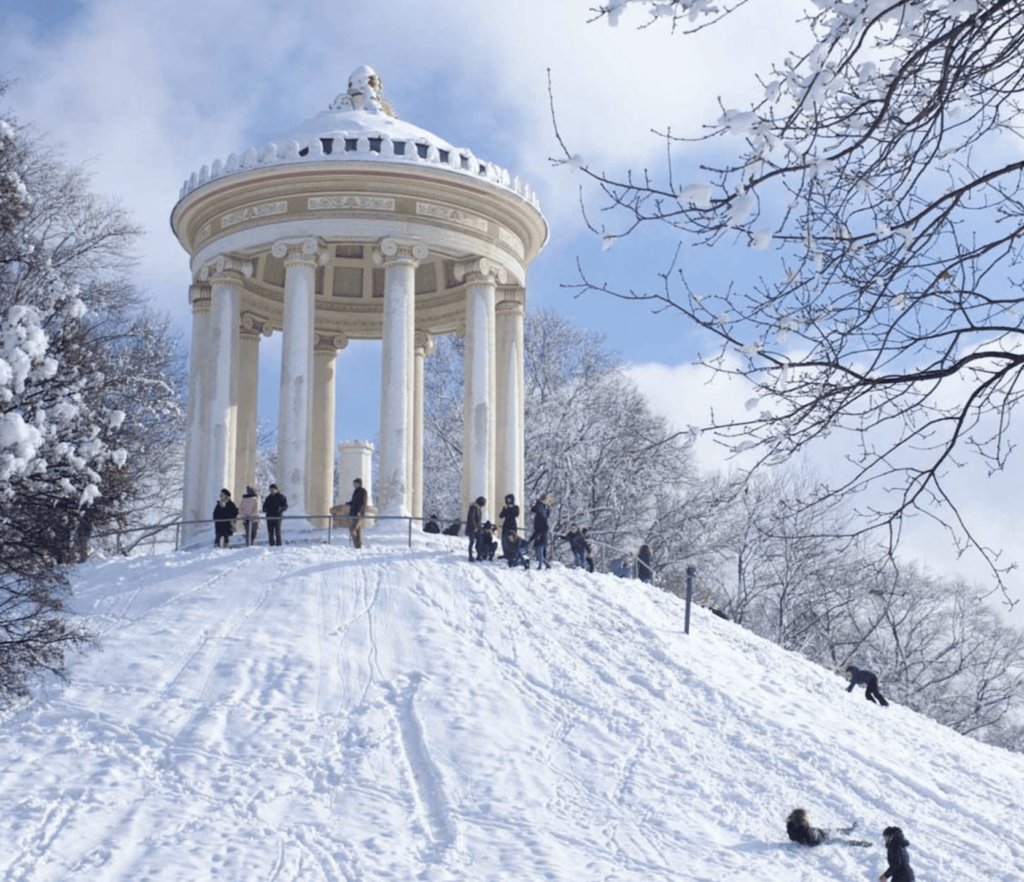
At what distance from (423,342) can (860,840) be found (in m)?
21.9

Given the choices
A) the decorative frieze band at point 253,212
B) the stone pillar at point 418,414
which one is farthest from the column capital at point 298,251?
the stone pillar at point 418,414

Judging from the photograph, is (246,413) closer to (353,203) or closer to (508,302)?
(353,203)

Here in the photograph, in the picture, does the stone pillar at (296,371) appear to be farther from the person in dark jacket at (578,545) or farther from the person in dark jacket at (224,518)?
the person in dark jacket at (578,545)

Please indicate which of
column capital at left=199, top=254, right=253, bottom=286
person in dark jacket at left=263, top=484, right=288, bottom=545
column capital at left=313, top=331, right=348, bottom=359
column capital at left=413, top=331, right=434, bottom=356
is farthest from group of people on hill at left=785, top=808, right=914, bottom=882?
column capital at left=313, top=331, right=348, bottom=359

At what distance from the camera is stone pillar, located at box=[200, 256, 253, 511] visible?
31078 mm

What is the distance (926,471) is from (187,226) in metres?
27.0

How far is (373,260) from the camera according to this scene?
31703 millimetres

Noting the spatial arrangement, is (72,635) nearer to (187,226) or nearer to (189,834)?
(189,834)

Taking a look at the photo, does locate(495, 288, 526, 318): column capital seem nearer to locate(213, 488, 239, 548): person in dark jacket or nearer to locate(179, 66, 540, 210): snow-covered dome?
locate(179, 66, 540, 210): snow-covered dome

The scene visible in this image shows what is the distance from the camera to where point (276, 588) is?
24422 mm

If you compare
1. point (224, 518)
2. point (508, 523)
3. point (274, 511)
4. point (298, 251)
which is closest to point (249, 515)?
point (274, 511)

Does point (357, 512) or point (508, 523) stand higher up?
point (357, 512)

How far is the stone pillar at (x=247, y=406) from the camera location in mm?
34062

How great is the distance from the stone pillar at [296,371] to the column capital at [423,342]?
20.4 ft
